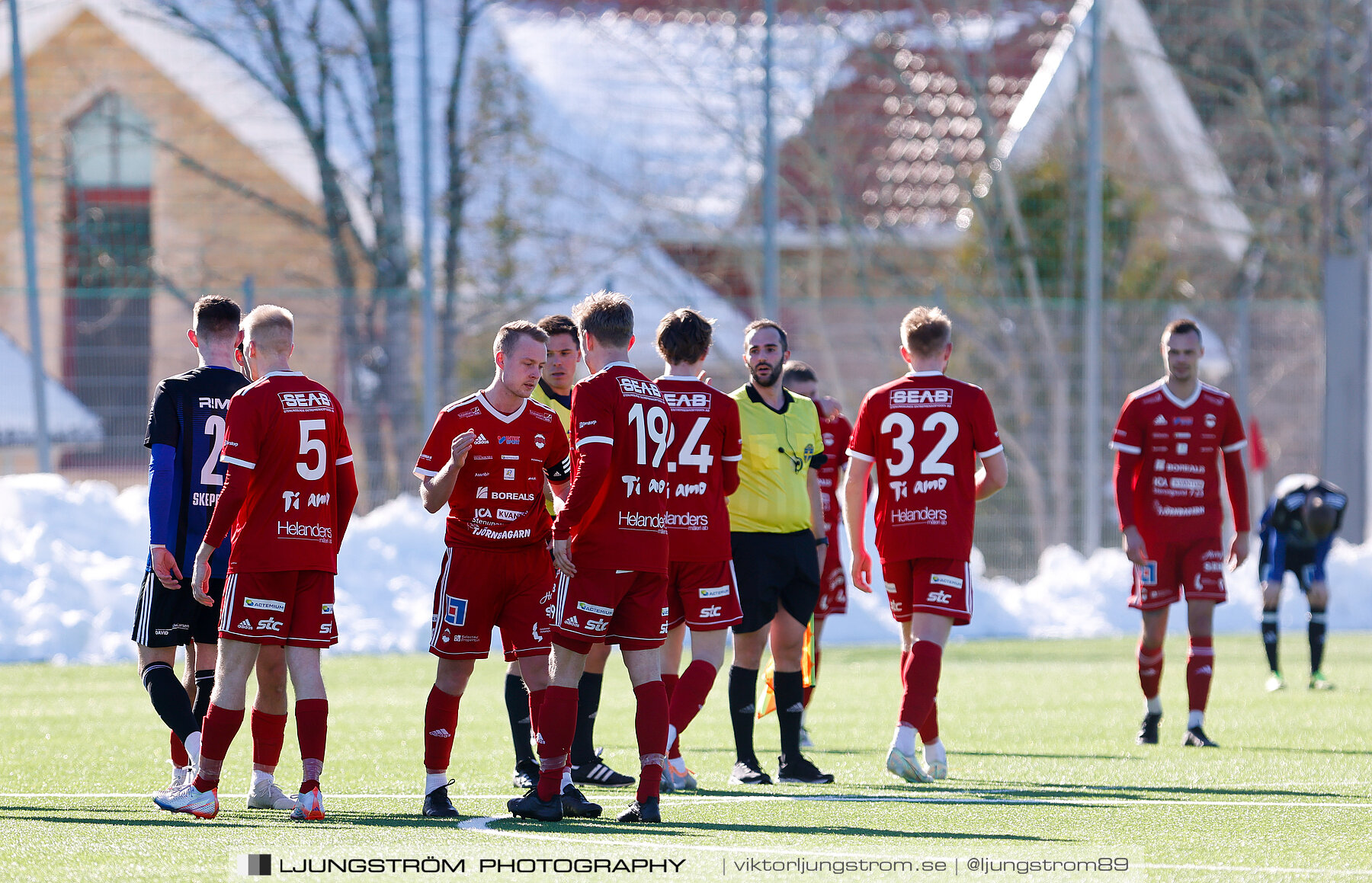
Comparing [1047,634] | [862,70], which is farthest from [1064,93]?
[1047,634]

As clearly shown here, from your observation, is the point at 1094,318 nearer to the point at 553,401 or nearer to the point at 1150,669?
the point at 1150,669

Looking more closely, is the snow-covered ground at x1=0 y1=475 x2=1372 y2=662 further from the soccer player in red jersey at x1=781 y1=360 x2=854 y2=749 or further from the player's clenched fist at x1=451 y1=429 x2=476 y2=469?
the player's clenched fist at x1=451 y1=429 x2=476 y2=469

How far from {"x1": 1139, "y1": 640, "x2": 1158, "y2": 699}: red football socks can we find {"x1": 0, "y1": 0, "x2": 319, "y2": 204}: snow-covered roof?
1257 centimetres

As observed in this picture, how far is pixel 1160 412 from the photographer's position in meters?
9.65

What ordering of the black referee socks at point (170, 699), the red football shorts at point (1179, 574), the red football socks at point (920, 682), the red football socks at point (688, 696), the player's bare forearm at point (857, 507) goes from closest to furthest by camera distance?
the black referee socks at point (170, 699)
the red football socks at point (688, 696)
the red football socks at point (920, 682)
the player's bare forearm at point (857, 507)
the red football shorts at point (1179, 574)

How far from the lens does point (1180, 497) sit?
9.61 m

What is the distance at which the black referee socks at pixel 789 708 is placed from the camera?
7957mm

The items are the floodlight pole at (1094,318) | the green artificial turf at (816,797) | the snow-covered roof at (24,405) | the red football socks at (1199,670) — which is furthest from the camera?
the floodlight pole at (1094,318)

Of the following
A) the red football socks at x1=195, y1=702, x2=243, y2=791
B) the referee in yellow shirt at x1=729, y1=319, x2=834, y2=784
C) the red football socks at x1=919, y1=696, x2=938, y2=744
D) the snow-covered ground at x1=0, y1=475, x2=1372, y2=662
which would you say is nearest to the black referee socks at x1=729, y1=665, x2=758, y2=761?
the referee in yellow shirt at x1=729, y1=319, x2=834, y2=784

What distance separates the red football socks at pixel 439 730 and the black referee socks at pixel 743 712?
1.54m

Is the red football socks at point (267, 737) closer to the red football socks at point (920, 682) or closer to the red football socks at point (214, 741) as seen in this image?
the red football socks at point (214, 741)

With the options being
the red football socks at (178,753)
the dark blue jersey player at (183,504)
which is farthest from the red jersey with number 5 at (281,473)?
the red football socks at (178,753)

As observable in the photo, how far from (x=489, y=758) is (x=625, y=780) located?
125 cm

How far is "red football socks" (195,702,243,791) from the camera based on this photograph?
6.72 metres
